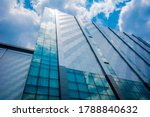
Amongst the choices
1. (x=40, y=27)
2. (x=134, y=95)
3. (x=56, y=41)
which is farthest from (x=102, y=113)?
(x=40, y=27)

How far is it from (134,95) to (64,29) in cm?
2347

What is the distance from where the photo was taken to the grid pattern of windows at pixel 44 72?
60.4 ft

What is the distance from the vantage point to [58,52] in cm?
2791

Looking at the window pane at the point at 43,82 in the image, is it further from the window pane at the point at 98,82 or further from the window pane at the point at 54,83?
the window pane at the point at 98,82

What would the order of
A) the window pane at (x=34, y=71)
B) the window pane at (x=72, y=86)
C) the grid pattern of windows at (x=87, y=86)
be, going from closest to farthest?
1. the grid pattern of windows at (x=87, y=86)
2. the window pane at (x=34, y=71)
3. the window pane at (x=72, y=86)

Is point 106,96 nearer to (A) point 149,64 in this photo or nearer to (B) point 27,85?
(B) point 27,85

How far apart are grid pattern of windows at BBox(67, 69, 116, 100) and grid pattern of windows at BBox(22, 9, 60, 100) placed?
7.86 ft

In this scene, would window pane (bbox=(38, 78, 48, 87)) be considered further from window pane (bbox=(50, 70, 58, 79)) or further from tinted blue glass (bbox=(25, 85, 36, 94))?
window pane (bbox=(50, 70, 58, 79))

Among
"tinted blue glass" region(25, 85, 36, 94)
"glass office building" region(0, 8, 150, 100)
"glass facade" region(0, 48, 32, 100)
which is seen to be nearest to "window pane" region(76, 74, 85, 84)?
"glass office building" region(0, 8, 150, 100)

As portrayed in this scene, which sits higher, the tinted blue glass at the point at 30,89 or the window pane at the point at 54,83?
the tinted blue glass at the point at 30,89

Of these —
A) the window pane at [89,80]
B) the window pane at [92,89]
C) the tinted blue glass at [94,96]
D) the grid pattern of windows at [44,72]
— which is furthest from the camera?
the window pane at [89,80]

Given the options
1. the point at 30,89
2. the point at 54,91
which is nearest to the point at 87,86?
the point at 54,91

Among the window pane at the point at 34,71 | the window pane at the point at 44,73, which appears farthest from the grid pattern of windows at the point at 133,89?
the window pane at the point at 34,71

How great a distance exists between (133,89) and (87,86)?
913 cm
